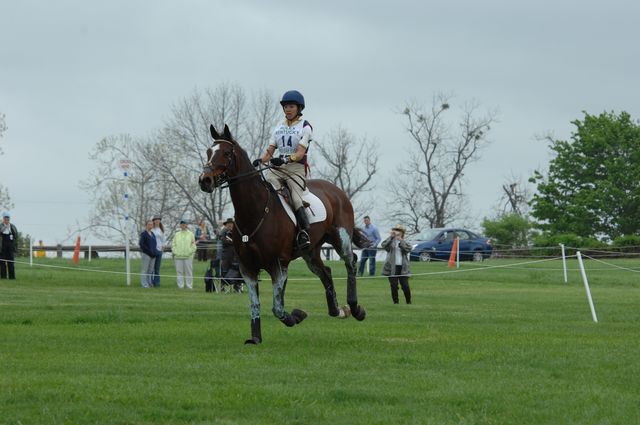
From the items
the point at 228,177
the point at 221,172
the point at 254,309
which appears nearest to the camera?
the point at 221,172

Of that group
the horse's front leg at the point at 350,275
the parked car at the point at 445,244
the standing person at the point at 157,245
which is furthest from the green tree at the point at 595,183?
the horse's front leg at the point at 350,275

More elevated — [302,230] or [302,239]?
[302,230]

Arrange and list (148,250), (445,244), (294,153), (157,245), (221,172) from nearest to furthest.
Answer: (221,172) → (294,153) → (148,250) → (157,245) → (445,244)

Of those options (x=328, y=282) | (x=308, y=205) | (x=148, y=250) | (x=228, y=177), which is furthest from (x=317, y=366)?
(x=148, y=250)

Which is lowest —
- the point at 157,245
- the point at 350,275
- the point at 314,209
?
the point at 350,275

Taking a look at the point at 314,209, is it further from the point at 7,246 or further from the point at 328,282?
the point at 7,246

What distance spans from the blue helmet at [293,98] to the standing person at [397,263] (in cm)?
1111

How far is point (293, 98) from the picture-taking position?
1510 centimetres

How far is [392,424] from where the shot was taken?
8539 millimetres

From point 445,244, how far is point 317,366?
1786 inches

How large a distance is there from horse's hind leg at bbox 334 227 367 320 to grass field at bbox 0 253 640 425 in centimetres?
38

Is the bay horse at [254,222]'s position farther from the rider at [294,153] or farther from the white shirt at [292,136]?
the white shirt at [292,136]

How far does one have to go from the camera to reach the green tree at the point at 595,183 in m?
81.1

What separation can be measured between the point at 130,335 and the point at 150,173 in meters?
66.7
